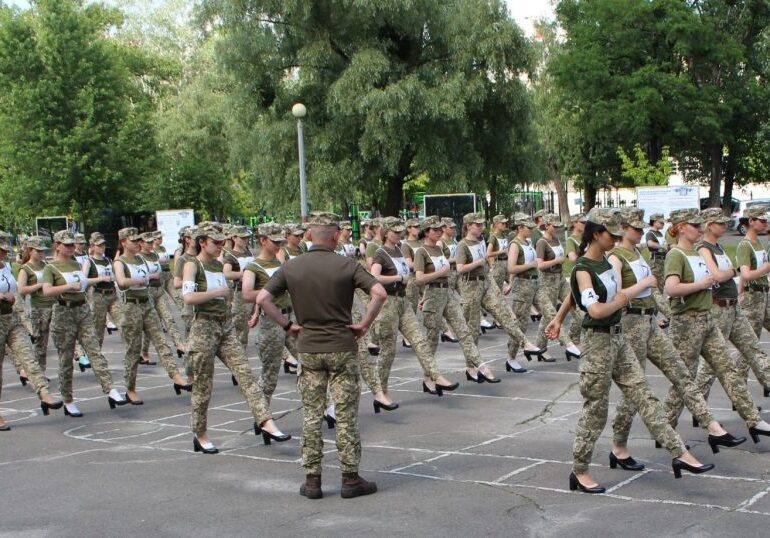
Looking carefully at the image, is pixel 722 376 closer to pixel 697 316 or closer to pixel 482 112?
pixel 697 316

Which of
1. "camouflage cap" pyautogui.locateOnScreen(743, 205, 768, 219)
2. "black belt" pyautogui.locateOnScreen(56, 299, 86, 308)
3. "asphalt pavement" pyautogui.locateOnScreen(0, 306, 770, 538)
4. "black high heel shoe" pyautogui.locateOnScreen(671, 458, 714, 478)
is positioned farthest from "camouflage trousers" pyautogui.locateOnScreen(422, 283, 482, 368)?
"black high heel shoe" pyautogui.locateOnScreen(671, 458, 714, 478)

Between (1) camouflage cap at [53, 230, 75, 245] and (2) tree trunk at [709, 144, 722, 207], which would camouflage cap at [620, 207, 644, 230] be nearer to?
(1) camouflage cap at [53, 230, 75, 245]

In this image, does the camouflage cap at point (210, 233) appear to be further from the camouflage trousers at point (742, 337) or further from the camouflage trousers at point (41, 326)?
the camouflage trousers at point (41, 326)

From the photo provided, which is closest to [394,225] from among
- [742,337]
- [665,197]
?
[742,337]

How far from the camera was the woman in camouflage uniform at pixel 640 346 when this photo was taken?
7898 mm

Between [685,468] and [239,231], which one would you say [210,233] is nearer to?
[239,231]

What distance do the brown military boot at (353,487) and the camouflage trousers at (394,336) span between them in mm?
3786

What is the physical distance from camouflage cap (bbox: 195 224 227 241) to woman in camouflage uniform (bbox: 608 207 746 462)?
12.0 feet

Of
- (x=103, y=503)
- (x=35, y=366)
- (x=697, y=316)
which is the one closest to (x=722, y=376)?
(x=697, y=316)

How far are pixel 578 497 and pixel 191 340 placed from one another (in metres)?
3.81

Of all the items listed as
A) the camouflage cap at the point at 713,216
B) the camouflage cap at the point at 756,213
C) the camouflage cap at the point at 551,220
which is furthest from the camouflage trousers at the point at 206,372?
the camouflage cap at the point at 551,220

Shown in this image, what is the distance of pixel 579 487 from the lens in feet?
24.2

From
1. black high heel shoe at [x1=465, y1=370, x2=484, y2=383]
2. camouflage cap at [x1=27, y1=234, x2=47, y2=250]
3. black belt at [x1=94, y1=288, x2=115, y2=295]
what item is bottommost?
black high heel shoe at [x1=465, y1=370, x2=484, y2=383]

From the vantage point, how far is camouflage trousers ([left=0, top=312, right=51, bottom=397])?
11.4 metres
